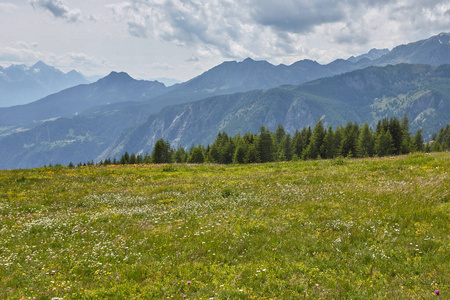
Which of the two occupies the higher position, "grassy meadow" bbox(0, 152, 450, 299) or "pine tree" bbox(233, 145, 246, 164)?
"pine tree" bbox(233, 145, 246, 164)

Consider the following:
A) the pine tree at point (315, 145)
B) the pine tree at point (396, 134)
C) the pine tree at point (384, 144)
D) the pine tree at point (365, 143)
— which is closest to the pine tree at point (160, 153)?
the pine tree at point (315, 145)

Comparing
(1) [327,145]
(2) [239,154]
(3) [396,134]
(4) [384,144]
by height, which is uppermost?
(3) [396,134]

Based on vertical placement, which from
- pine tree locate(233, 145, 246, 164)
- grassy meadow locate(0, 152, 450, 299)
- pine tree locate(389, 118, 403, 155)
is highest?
pine tree locate(389, 118, 403, 155)

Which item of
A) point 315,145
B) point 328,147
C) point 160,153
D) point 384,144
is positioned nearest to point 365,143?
point 384,144

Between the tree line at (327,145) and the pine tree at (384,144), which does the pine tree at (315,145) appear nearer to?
the tree line at (327,145)

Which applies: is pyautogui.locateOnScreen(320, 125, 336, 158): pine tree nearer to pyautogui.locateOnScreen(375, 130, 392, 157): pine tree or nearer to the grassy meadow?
pyautogui.locateOnScreen(375, 130, 392, 157): pine tree

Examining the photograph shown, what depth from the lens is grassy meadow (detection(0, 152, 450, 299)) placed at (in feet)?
18.4

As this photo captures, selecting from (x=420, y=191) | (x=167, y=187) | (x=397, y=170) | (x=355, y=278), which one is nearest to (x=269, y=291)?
(x=355, y=278)

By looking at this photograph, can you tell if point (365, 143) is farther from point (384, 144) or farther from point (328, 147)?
point (328, 147)

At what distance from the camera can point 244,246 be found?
7.75 m

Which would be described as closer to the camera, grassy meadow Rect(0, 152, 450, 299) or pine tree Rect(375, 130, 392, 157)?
grassy meadow Rect(0, 152, 450, 299)

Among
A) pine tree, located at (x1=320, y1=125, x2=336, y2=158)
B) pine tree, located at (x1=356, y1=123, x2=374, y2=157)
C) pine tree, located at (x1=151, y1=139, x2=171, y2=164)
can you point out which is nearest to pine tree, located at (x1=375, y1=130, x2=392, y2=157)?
pine tree, located at (x1=356, y1=123, x2=374, y2=157)

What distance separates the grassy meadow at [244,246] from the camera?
18.4 ft

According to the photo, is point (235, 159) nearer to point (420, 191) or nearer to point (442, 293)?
point (420, 191)
